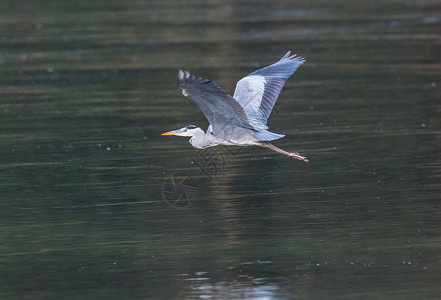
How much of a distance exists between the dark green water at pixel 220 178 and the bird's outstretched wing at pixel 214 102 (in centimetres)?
91

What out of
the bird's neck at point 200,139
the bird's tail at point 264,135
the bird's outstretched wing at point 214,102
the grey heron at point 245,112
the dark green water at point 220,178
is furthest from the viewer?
the bird's neck at point 200,139

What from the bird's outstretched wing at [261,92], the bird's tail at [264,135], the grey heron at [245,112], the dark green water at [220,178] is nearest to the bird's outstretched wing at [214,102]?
the grey heron at [245,112]

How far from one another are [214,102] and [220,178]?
90.9 inches

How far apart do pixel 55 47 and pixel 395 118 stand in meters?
12.0

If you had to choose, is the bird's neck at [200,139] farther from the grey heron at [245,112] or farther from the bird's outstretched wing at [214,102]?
the bird's outstretched wing at [214,102]

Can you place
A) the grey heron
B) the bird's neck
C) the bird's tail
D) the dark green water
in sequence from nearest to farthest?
1. the dark green water
2. the grey heron
3. the bird's tail
4. the bird's neck

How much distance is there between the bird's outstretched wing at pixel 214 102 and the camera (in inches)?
320

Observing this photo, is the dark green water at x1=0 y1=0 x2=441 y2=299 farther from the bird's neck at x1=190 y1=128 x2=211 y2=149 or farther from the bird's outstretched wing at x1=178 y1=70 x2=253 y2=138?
the bird's outstretched wing at x1=178 y1=70 x2=253 y2=138

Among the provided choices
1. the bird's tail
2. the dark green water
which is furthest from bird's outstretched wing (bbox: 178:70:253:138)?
the dark green water

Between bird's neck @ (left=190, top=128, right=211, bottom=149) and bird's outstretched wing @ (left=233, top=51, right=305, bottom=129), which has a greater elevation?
bird's outstretched wing @ (left=233, top=51, right=305, bottom=129)

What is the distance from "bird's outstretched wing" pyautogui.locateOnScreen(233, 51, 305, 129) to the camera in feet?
33.1

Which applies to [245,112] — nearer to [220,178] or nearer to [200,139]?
[200,139]

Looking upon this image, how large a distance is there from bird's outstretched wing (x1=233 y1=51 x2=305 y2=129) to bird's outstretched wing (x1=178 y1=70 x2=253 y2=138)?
0.37 metres

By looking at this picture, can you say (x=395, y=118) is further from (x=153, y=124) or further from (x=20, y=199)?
(x=20, y=199)
